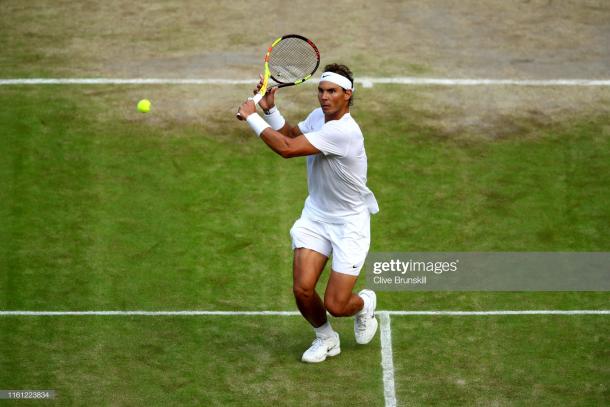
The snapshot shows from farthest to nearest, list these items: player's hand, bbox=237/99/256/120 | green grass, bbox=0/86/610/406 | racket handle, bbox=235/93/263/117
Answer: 1. green grass, bbox=0/86/610/406
2. racket handle, bbox=235/93/263/117
3. player's hand, bbox=237/99/256/120

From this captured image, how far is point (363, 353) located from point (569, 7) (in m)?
8.40

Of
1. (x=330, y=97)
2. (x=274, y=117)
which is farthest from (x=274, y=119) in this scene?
(x=330, y=97)

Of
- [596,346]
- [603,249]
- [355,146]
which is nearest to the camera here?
[355,146]

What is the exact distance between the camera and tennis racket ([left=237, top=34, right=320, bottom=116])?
10.5 m

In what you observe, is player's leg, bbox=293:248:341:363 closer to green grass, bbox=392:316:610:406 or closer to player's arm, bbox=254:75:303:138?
green grass, bbox=392:316:610:406

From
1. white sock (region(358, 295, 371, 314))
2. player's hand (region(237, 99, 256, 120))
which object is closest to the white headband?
player's hand (region(237, 99, 256, 120))

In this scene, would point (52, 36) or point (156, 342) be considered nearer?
point (156, 342)

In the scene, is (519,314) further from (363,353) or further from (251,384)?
(251,384)

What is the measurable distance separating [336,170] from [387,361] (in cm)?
167

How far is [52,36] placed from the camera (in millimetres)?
16109

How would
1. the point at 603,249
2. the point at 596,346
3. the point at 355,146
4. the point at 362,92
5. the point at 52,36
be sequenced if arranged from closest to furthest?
the point at 355,146, the point at 596,346, the point at 603,249, the point at 362,92, the point at 52,36

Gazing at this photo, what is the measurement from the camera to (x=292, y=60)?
34.9 ft

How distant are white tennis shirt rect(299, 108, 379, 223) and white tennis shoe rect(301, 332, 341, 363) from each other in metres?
1.00

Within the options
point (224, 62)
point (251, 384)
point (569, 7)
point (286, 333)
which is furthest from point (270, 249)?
point (569, 7)
